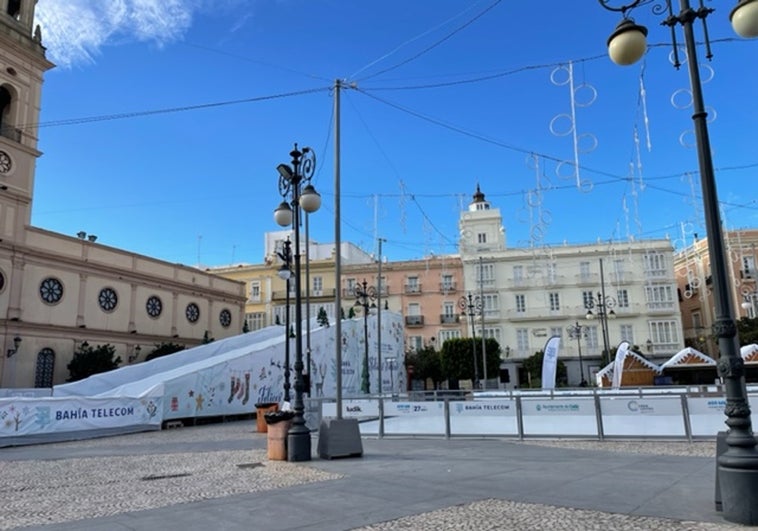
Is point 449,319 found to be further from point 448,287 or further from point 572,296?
point 572,296

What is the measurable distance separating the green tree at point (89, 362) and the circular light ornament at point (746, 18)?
35.0 m

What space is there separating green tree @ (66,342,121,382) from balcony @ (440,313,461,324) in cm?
3046

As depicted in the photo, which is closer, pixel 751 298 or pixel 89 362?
pixel 89 362

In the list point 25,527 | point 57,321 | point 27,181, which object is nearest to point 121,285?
point 57,321

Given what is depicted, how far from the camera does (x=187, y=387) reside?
80.1 ft

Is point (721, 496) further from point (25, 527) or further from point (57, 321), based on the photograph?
point (57, 321)

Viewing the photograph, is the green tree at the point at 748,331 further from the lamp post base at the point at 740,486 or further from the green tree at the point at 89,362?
the green tree at the point at 89,362

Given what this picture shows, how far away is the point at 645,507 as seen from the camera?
20.6 feet

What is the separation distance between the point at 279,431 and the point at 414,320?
148 ft

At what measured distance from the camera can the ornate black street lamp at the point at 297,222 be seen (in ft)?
Result: 36.3

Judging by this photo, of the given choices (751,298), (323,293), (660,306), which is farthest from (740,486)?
(323,293)

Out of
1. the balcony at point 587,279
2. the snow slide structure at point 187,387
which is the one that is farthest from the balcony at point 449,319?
the snow slide structure at point 187,387

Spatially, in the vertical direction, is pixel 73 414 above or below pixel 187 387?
below

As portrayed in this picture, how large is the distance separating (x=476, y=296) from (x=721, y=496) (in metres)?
47.9
